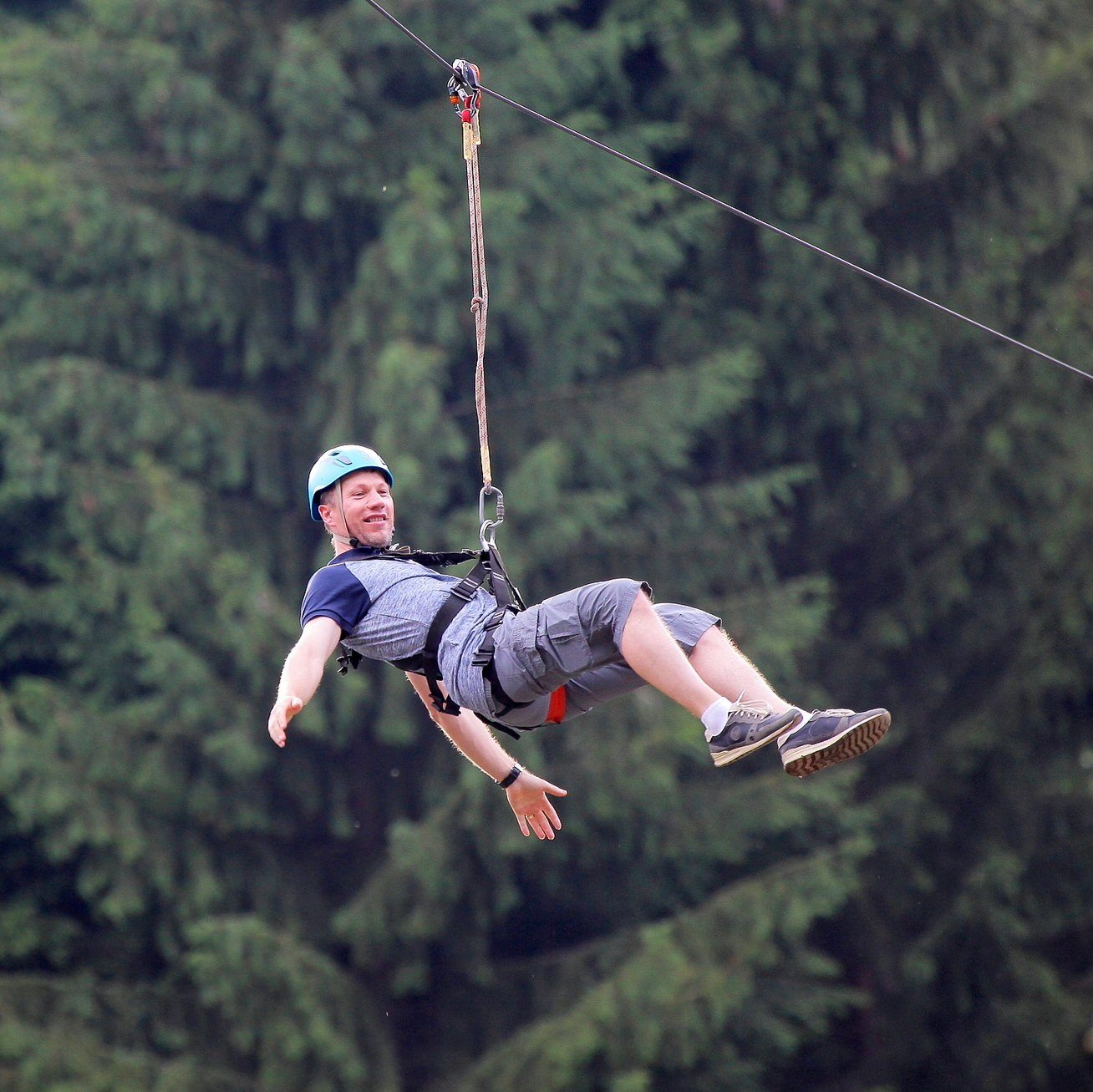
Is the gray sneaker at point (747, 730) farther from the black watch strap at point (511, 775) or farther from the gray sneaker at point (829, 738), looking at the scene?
the black watch strap at point (511, 775)

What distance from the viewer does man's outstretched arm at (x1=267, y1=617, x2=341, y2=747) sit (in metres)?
4.56

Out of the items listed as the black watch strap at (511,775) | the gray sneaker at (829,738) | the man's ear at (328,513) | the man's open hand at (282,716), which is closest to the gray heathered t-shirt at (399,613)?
the man's ear at (328,513)

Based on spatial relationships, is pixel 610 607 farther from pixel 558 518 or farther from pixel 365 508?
pixel 558 518

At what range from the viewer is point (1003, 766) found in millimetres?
14094

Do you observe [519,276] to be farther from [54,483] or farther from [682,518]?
[54,483]

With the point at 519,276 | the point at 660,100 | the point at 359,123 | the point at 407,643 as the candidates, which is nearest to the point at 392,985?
the point at 519,276

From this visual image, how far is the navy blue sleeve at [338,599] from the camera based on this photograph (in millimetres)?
5207

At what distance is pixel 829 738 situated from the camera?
4.65 metres

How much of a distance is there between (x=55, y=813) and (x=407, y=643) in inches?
280

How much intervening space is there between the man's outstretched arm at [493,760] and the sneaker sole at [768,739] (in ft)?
3.07

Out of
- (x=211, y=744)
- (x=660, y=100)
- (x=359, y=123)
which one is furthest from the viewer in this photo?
(x=660, y=100)

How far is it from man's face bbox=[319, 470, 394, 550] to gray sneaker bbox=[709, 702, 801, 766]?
1.29 m

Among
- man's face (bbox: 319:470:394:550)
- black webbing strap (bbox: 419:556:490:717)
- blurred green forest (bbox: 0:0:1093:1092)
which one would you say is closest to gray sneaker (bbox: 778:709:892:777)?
black webbing strap (bbox: 419:556:490:717)

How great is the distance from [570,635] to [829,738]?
727 mm
